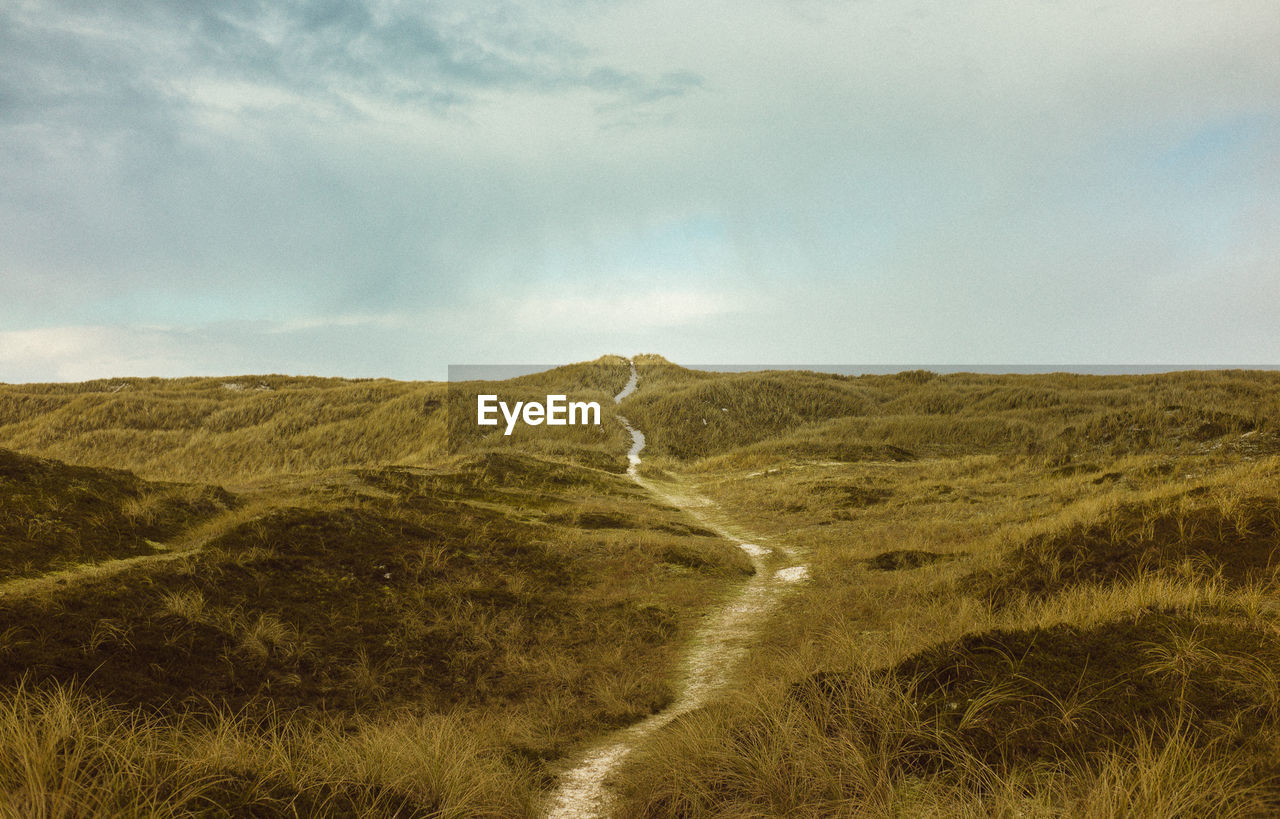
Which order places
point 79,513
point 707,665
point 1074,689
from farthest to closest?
point 79,513, point 707,665, point 1074,689

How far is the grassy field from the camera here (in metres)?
3.71

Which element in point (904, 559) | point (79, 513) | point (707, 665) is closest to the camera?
point (707, 665)

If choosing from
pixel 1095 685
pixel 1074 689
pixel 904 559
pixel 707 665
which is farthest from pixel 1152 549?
pixel 707 665

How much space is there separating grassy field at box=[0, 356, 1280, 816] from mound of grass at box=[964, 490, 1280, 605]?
50 millimetres

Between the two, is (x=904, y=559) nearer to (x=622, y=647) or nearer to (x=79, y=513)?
(x=622, y=647)

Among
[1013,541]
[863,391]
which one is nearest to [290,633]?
[1013,541]

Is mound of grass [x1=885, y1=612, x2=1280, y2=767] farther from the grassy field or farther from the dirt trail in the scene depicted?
the dirt trail

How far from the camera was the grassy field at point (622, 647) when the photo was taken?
12.2ft

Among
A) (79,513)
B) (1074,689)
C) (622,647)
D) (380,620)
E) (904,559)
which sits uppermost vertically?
(79,513)

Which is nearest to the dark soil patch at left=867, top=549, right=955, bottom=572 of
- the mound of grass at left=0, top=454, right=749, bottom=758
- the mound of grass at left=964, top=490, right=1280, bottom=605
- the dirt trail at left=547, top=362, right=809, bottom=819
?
the dirt trail at left=547, top=362, right=809, bottom=819

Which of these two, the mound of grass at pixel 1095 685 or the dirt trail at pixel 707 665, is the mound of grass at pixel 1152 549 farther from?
the dirt trail at pixel 707 665

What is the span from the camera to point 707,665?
805cm

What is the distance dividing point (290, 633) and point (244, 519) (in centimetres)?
399

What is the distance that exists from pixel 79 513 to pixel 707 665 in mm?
8810
